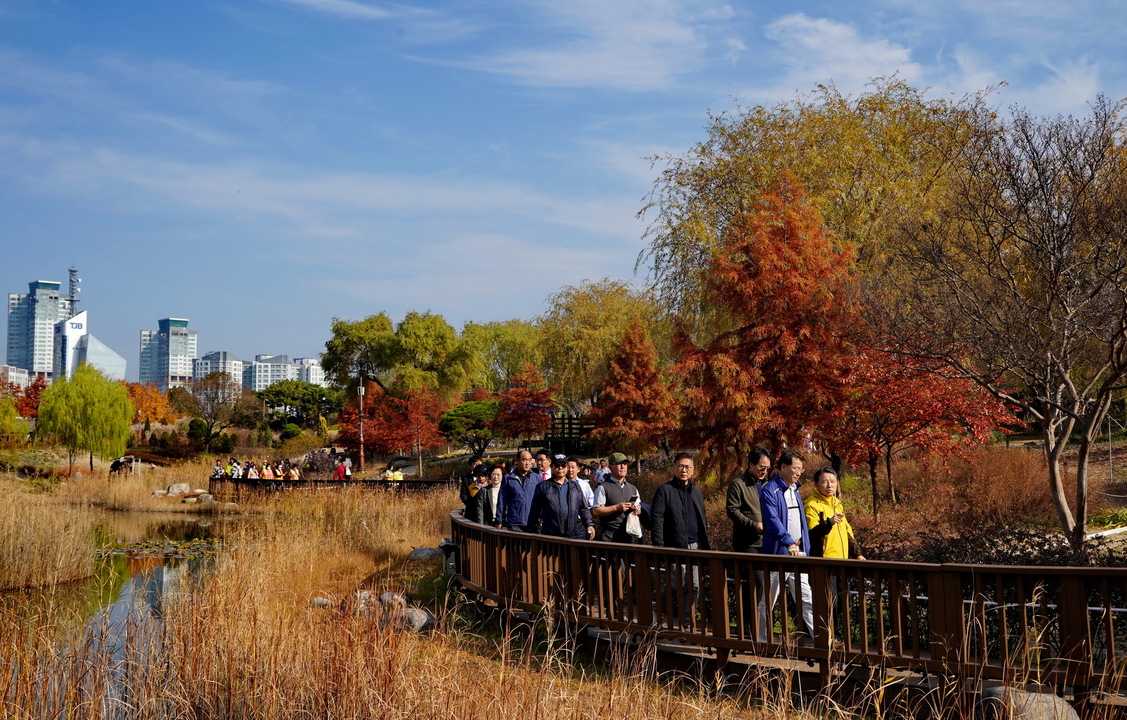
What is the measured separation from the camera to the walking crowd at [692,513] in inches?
Result: 311

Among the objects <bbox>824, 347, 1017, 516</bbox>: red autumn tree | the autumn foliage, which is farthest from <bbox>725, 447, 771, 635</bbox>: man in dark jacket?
the autumn foliage

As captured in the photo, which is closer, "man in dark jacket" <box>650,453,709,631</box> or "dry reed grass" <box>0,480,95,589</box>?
"man in dark jacket" <box>650,453,709,631</box>

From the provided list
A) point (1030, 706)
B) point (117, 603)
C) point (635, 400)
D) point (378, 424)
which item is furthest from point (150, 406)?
point (1030, 706)

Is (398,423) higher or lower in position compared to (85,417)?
lower

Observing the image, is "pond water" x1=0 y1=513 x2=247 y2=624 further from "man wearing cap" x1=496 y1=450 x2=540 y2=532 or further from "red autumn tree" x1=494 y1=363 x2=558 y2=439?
"red autumn tree" x1=494 y1=363 x2=558 y2=439

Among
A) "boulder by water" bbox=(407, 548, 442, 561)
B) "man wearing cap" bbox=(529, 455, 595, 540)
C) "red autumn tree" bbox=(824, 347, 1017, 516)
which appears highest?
"red autumn tree" bbox=(824, 347, 1017, 516)

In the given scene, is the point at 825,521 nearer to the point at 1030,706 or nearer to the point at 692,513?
the point at 692,513

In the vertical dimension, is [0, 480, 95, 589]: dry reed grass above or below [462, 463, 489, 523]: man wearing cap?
below

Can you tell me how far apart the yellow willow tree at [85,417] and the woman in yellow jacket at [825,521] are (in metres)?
40.8

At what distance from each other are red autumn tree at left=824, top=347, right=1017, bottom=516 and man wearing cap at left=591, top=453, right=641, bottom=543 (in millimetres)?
6420

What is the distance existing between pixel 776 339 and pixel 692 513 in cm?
866

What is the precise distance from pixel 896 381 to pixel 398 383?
39.8 metres

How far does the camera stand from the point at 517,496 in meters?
11.2

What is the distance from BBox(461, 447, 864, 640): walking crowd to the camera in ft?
25.9
